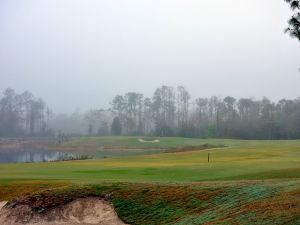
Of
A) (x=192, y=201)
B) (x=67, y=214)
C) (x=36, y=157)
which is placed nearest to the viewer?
(x=192, y=201)

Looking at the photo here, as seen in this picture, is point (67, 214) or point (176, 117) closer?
point (67, 214)

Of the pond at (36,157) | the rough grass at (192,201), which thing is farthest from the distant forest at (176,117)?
the rough grass at (192,201)

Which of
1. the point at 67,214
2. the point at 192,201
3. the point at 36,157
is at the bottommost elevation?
the point at 36,157

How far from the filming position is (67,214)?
62.0ft

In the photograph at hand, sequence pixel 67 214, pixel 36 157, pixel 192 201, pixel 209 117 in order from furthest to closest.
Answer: pixel 209 117
pixel 36 157
pixel 67 214
pixel 192 201

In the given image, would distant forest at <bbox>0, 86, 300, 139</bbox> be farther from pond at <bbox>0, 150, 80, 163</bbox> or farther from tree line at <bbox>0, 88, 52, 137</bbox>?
pond at <bbox>0, 150, 80, 163</bbox>

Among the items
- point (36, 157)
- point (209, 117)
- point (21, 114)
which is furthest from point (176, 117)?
point (36, 157)

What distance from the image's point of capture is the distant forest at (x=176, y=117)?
130 m

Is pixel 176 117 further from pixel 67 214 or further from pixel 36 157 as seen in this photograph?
pixel 67 214

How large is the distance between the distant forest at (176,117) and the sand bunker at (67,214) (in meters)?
112

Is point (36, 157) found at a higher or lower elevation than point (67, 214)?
lower

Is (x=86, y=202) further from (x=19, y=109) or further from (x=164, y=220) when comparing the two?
(x=19, y=109)

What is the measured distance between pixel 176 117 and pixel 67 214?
158 m

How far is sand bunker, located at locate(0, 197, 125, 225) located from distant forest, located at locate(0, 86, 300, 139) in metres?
112
